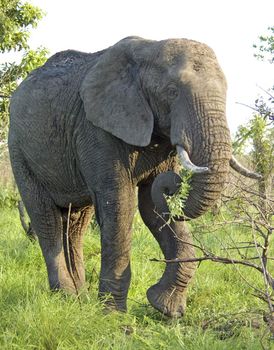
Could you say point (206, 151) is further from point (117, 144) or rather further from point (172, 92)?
point (117, 144)

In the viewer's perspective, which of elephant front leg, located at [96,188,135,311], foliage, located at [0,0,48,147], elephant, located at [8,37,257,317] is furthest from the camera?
foliage, located at [0,0,48,147]

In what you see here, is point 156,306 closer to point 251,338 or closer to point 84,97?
point 251,338

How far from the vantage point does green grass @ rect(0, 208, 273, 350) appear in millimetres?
3428

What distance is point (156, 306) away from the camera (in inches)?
172

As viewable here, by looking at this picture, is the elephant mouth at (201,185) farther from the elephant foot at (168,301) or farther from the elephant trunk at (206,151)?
the elephant foot at (168,301)

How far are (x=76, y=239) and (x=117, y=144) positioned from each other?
1.43 m

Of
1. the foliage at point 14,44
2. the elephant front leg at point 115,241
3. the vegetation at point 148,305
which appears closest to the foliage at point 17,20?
the foliage at point 14,44

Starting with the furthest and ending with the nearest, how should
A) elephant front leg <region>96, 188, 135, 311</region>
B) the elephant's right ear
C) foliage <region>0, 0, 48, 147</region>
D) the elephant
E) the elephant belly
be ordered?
foliage <region>0, 0, 48, 147</region> → the elephant belly → elephant front leg <region>96, 188, 135, 311</region> → the elephant's right ear → the elephant

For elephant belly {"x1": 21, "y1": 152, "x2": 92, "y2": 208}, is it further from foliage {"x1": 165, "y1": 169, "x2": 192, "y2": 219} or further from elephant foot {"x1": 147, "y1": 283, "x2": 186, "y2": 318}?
foliage {"x1": 165, "y1": 169, "x2": 192, "y2": 219}

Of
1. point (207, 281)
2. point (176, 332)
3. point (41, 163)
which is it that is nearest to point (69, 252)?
point (41, 163)

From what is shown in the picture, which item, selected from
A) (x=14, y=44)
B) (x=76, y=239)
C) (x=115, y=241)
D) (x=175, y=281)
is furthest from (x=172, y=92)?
(x=14, y=44)

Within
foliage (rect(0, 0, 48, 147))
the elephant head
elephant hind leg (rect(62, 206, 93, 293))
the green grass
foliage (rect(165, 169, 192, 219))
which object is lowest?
the green grass

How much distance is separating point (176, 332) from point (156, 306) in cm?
86

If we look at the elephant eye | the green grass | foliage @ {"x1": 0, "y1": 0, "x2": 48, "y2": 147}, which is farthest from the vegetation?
foliage @ {"x1": 0, "y1": 0, "x2": 48, "y2": 147}
